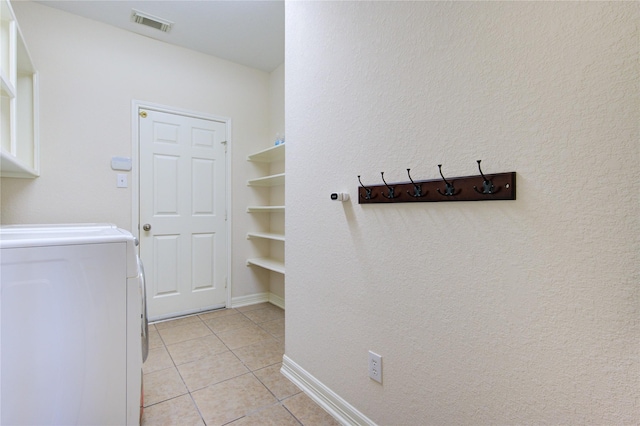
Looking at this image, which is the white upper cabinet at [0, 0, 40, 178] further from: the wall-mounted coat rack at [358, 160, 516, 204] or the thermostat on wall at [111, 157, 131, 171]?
the wall-mounted coat rack at [358, 160, 516, 204]

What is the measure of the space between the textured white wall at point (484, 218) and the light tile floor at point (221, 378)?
29 centimetres

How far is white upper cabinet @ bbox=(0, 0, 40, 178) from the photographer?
1560mm

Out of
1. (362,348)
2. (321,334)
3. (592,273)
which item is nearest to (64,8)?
(321,334)

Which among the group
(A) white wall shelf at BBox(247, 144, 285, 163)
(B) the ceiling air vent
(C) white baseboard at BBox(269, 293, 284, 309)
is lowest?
(C) white baseboard at BBox(269, 293, 284, 309)

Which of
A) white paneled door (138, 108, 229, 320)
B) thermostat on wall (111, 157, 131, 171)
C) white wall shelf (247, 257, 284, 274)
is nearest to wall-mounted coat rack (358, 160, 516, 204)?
white wall shelf (247, 257, 284, 274)

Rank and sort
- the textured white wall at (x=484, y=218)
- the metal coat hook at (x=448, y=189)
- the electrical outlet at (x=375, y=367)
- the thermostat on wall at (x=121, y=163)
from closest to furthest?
the textured white wall at (x=484, y=218) < the metal coat hook at (x=448, y=189) < the electrical outlet at (x=375, y=367) < the thermostat on wall at (x=121, y=163)

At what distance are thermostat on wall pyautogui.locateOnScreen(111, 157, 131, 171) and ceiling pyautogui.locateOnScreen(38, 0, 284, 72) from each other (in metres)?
1.15

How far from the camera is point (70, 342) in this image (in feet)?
3.41

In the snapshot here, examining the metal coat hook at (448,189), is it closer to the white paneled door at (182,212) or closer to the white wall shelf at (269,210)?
the white wall shelf at (269,210)

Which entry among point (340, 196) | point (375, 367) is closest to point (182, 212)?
point (340, 196)

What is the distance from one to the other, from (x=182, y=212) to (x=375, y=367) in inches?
93.0

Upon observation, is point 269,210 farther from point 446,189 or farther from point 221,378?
point 446,189

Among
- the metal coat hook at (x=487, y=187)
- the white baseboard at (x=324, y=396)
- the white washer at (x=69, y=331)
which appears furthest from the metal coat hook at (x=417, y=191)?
the white washer at (x=69, y=331)

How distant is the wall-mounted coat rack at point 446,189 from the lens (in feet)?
2.88
